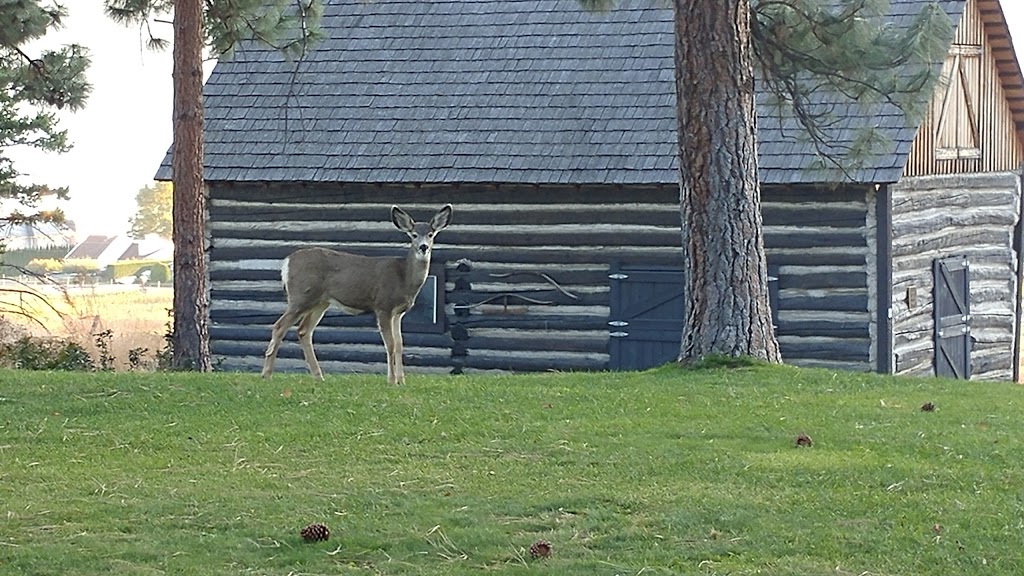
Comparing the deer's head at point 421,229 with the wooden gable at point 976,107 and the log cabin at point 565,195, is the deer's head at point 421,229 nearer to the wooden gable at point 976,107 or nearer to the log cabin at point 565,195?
the log cabin at point 565,195

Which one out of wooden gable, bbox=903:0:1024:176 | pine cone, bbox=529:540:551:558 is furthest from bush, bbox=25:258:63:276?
pine cone, bbox=529:540:551:558

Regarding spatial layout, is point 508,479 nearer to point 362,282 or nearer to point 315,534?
point 315,534

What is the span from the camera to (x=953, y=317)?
22.9 metres

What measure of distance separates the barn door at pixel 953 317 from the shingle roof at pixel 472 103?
10.9 feet

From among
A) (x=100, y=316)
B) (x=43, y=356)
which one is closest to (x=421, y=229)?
(x=43, y=356)

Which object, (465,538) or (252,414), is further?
(252,414)

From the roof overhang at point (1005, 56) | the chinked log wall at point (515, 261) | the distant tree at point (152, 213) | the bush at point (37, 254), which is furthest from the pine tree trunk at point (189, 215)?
the distant tree at point (152, 213)

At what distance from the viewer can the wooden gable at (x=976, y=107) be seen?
71.6ft

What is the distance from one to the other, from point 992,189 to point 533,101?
7244 mm

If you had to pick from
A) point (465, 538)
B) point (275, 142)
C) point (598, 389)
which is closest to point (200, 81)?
point (275, 142)

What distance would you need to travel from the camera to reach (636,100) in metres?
21.9

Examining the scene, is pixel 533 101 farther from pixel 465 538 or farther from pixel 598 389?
pixel 465 538

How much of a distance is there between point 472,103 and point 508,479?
14.6 metres

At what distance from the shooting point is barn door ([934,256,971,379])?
22.2 meters
